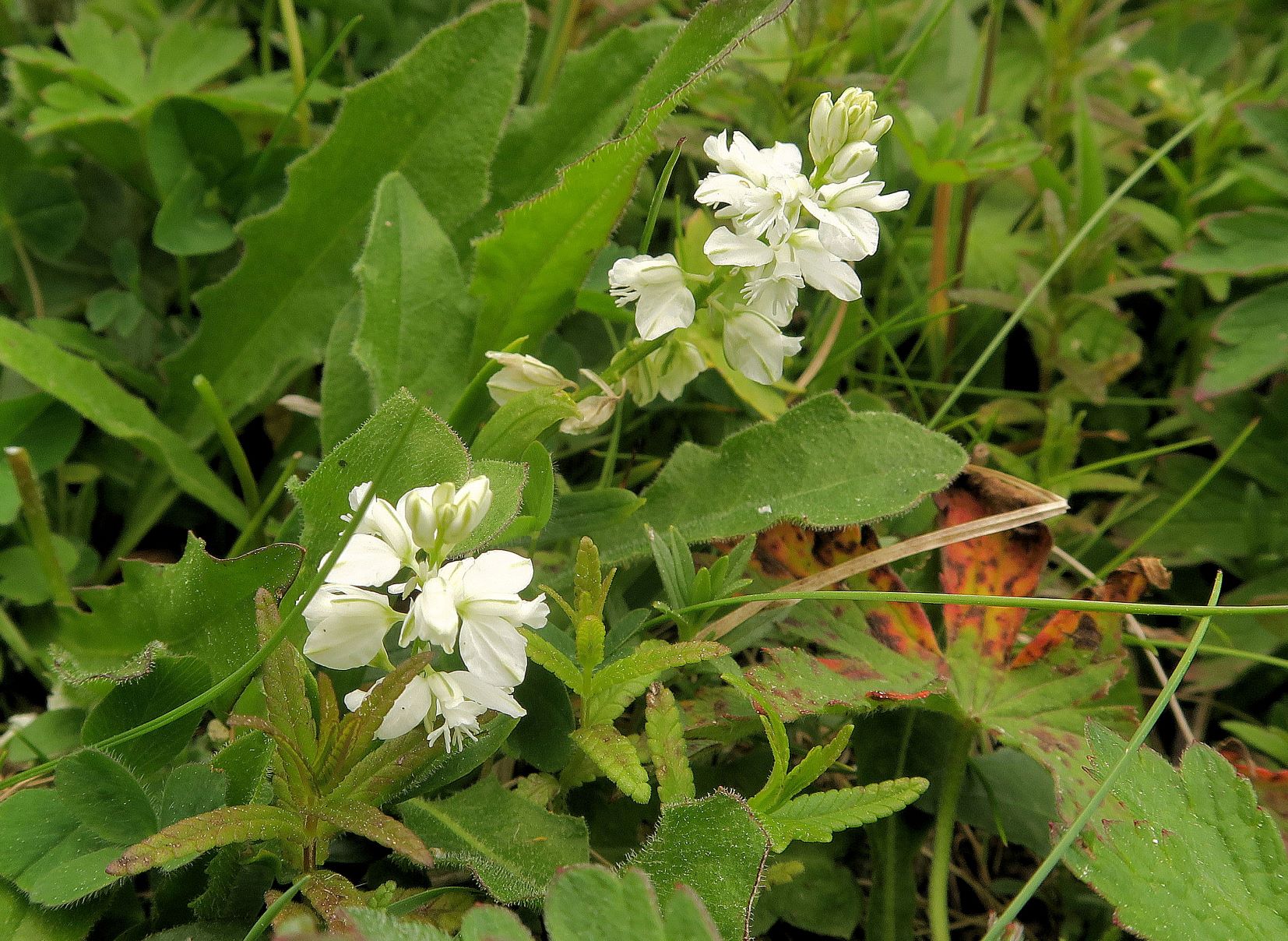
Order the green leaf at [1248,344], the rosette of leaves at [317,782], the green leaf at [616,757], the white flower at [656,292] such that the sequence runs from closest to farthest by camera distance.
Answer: the rosette of leaves at [317,782] → the green leaf at [616,757] → the white flower at [656,292] → the green leaf at [1248,344]

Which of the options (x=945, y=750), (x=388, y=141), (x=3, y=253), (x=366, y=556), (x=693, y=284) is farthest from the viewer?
(x=3, y=253)

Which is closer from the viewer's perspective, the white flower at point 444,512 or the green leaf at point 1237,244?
the white flower at point 444,512

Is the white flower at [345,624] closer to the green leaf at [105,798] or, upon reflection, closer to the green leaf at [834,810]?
the green leaf at [105,798]

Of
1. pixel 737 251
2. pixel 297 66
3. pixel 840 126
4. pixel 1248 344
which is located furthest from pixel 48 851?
pixel 1248 344

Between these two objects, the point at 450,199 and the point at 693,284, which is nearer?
the point at 693,284

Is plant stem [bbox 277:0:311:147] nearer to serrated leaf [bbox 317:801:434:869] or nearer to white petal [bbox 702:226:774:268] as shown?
white petal [bbox 702:226:774:268]

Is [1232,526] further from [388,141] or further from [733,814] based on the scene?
[388,141]

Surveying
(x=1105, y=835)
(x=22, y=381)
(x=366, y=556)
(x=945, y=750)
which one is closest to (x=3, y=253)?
(x=22, y=381)

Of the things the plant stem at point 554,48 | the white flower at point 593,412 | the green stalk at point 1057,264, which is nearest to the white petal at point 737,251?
the white flower at point 593,412
